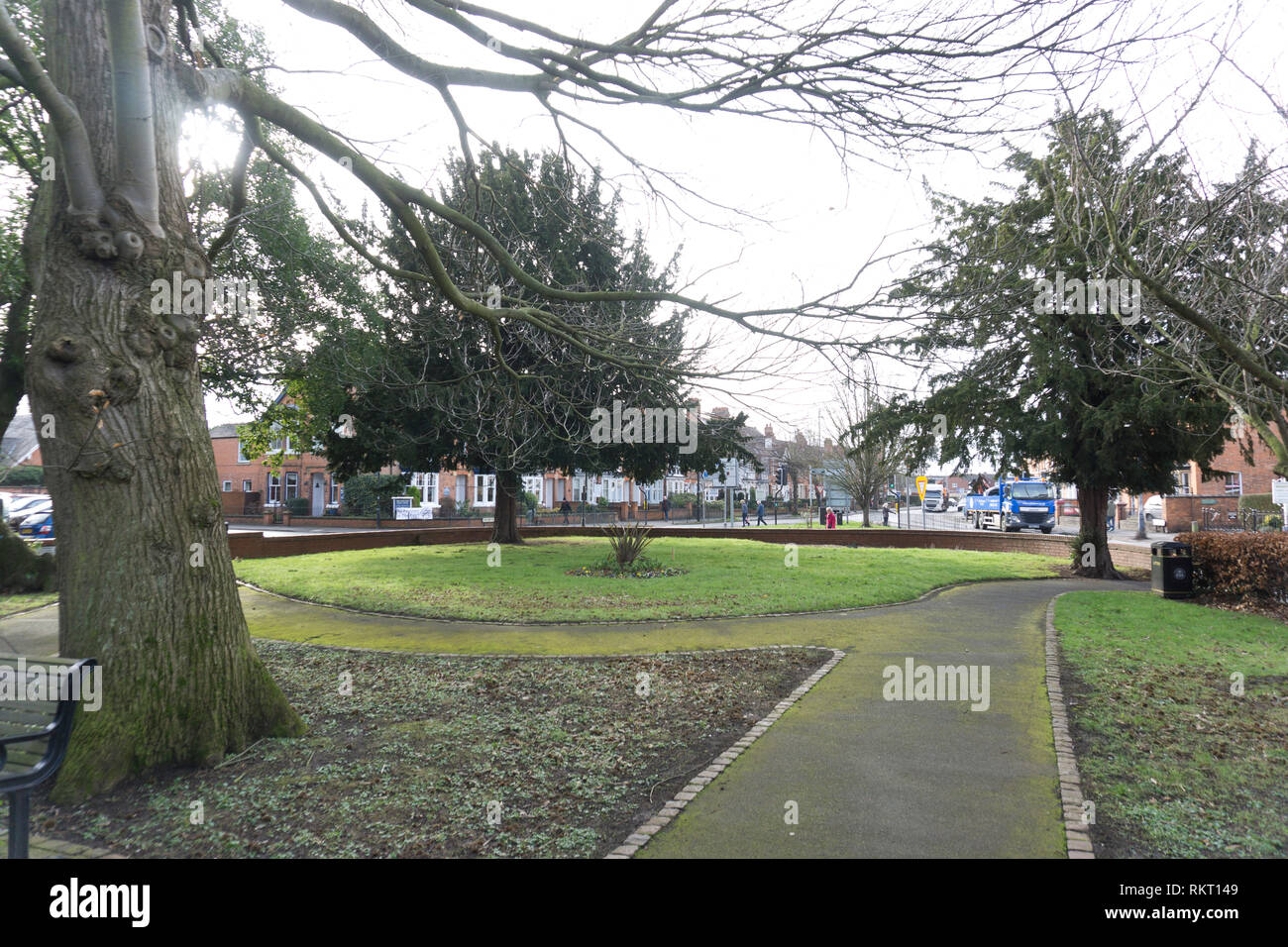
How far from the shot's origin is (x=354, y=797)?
4340mm

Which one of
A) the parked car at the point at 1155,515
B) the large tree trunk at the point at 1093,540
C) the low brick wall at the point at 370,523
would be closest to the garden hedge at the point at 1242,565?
the large tree trunk at the point at 1093,540

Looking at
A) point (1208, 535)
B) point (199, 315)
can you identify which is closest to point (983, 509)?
point (1208, 535)

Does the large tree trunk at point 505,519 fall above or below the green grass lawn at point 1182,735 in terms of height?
above

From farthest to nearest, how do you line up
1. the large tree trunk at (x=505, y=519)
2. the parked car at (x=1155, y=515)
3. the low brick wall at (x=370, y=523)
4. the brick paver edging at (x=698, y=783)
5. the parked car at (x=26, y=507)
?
the parked car at (x=1155, y=515) < the low brick wall at (x=370, y=523) < the large tree trunk at (x=505, y=519) < the parked car at (x=26, y=507) < the brick paver edging at (x=698, y=783)

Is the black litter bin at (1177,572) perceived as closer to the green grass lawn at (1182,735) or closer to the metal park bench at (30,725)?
the green grass lawn at (1182,735)

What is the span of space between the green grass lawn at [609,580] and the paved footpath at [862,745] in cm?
114

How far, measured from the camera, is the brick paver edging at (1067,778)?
12.4ft

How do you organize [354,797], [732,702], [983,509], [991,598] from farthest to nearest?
[983,509]
[991,598]
[732,702]
[354,797]

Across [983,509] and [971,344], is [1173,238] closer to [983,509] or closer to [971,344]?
[971,344]

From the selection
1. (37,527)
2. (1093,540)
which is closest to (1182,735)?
(1093,540)

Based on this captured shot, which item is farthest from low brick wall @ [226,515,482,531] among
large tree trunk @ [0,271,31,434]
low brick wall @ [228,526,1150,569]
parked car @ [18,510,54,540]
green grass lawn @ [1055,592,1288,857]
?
green grass lawn @ [1055,592,1288,857]

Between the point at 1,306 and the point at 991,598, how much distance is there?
58.6ft

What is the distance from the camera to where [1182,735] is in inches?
221

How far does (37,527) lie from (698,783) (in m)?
27.9
